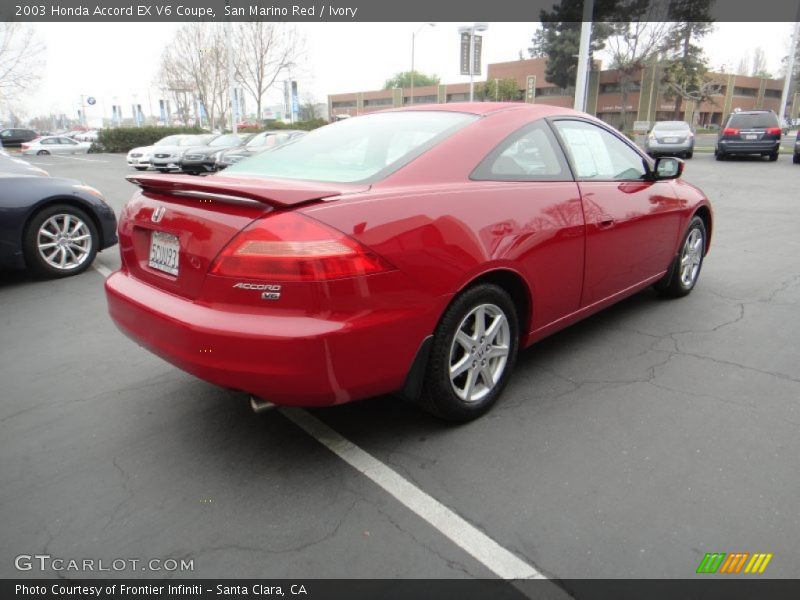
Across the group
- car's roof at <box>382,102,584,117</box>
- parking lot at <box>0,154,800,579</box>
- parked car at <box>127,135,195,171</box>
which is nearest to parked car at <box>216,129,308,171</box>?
parked car at <box>127,135,195,171</box>

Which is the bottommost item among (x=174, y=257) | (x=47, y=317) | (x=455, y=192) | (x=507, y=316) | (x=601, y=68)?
(x=47, y=317)

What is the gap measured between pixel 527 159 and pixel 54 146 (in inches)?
1572

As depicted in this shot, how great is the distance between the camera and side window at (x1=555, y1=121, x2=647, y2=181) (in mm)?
3463

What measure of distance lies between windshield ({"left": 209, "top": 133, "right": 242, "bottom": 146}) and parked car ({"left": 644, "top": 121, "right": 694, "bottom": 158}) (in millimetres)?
15020

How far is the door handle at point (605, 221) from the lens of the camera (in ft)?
11.2

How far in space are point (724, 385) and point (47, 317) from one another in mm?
4914

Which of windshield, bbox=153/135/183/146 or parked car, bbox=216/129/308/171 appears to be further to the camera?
windshield, bbox=153/135/183/146

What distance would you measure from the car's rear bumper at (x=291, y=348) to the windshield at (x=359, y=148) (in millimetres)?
729

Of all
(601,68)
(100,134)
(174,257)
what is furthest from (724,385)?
(601,68)

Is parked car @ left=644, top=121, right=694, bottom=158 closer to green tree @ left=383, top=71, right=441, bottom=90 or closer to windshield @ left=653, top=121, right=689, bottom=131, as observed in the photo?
windshield @ left=653, top=121, right=689, bottom=131

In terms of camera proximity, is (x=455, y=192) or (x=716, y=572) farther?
(x=455, y=192)

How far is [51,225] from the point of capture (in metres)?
5.68

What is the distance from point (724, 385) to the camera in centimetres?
330

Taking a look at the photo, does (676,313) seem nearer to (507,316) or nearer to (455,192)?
(507,316)
